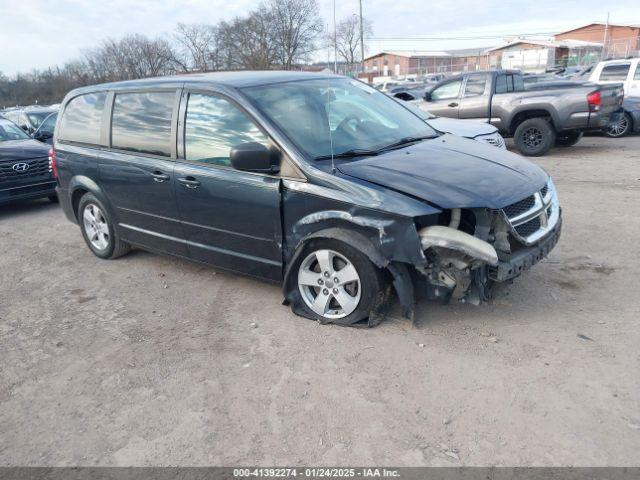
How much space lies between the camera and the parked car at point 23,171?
26.3 ft

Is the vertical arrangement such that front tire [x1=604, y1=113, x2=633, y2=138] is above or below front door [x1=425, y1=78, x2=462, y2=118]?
below

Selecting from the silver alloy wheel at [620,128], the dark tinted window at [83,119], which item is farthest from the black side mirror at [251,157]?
the silver alloy wheel at [620,128]

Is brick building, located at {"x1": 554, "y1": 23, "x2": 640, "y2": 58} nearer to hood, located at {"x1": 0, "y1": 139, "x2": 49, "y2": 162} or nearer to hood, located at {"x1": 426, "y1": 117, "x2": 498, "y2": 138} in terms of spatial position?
hood, located at {"x1": 426, "y1": 117, "x2": 498, "y2": 138}

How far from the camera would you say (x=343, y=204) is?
3.51 m

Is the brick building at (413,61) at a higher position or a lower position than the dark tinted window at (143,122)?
higher

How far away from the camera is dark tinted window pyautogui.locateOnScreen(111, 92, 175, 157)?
4523 millimetres

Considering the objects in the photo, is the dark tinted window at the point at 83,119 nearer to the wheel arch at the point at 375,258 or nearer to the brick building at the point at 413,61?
the wheel arch at the point at 375,258

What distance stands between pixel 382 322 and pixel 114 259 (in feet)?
11.0

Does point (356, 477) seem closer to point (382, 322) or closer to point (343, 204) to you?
point (382, 322)

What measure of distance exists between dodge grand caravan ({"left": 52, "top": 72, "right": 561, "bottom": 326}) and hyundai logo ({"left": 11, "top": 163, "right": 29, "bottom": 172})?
3.82m

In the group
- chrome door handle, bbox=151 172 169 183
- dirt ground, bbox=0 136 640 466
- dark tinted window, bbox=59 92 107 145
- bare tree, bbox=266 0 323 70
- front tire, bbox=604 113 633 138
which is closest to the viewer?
dirt ground, bbox=0 136 640 466

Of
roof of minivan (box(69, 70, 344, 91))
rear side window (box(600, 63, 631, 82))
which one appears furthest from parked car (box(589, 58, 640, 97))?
roof of minivan (box(69, 70, 344, 91))

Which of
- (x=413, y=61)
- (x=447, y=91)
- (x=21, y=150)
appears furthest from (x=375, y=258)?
(x=413, y=61)

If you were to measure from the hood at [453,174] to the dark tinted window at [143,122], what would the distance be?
1.81 metres
